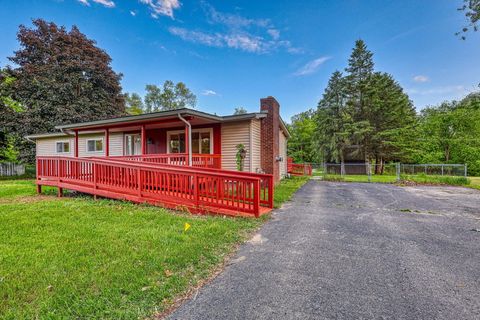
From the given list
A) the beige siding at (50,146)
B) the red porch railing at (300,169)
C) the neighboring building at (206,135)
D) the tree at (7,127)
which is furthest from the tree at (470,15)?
the tree at (7,127)

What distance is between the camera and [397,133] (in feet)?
78.7

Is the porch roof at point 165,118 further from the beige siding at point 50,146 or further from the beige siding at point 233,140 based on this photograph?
the beige siding at point 50,146

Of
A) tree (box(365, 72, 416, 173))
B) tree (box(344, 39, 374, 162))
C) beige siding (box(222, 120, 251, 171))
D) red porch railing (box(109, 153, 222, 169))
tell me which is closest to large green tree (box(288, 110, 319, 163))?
tree (box(344, 39, 374, 162))

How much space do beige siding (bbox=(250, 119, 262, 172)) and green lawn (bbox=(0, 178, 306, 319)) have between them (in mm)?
4920

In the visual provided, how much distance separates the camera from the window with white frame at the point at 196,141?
10484mm

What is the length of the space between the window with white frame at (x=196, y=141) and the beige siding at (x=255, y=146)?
1999mm

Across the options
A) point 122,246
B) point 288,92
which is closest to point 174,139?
point 122,246

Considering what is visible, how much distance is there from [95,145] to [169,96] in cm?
2659

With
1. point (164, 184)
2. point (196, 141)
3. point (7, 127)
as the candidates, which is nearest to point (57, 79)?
point (7, 127)

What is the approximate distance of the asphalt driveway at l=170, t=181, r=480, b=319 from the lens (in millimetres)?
2104

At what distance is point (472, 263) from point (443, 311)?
164cm

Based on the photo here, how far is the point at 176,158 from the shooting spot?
8938 millimetres

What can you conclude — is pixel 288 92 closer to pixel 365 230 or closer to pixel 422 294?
pixel 365 230

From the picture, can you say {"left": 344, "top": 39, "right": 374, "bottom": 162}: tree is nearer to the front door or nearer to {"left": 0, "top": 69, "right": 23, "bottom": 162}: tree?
the front door
